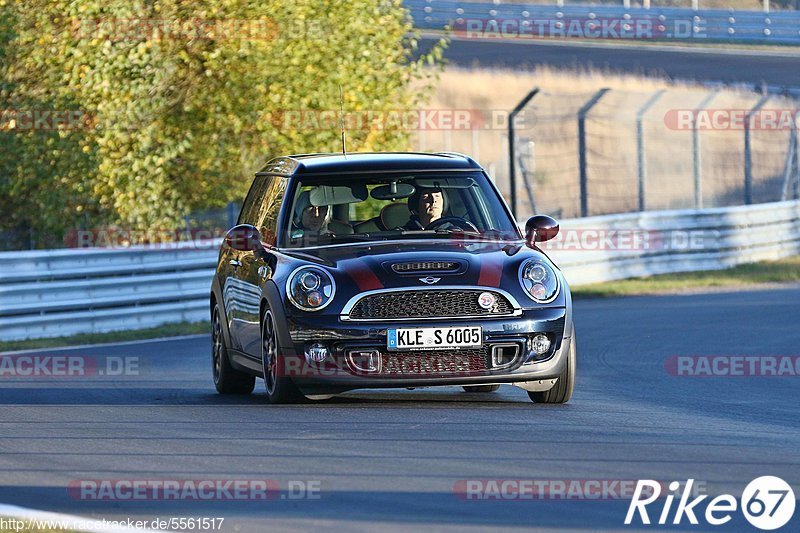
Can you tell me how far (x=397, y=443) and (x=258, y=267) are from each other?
2.51m

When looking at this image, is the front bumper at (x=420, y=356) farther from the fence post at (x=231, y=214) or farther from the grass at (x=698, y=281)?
the grass at (x=698, y=281)

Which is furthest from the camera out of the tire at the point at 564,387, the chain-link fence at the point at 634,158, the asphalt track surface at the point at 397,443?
the chain-link fence at the point at 634,158

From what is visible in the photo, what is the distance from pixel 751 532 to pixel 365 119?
16068 millimetres

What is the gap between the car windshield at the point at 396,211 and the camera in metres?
10.6

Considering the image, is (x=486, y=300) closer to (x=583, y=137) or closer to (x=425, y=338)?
(x=425, y=338)

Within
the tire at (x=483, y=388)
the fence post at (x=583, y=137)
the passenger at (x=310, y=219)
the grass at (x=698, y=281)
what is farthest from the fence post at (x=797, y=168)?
the passenger at (x=310, y=219)

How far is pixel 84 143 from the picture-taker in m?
22.0

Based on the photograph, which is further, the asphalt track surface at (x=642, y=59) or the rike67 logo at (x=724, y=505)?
the asphalt track surface at (x=642, y=59)

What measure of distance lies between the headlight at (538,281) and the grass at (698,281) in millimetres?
11113

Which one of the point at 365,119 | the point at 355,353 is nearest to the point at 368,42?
the point at 365,119

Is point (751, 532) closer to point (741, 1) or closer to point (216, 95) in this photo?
point (216, 95)

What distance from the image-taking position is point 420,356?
952cm

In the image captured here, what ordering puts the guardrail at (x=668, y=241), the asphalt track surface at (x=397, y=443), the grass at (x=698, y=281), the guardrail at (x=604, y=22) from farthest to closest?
the guardrail at (x=604, y=22) < the guardrail at (x=668, y=241) < the grass at (x=698, y=281) < the asphalt track surface at (x=397, y=443)

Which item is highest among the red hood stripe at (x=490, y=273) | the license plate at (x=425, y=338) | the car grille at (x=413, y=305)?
the red hood stripe at (x=490, y=273)
